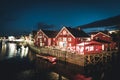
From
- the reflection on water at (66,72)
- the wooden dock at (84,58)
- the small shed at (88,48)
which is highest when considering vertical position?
the small shed at (88,48)

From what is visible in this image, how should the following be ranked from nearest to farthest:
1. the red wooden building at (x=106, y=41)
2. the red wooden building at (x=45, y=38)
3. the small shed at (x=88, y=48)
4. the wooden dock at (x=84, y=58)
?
the wooden dock at (x=84, y=58) → the small shed at (x=88, y=48) → the red wooden building at (x=106, y=41) → the red wooden building at (x=45, y=38)

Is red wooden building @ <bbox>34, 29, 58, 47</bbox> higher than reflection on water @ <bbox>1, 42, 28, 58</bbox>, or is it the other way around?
red wooden building @ <bbox>34, 29, 58, 47</bbox>

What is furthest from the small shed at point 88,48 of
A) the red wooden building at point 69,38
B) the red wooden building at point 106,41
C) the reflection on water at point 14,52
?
the reflection on water at point 14,52

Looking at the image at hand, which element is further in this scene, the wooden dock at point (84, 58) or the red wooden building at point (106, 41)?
the red wooden building at point (106, 41)

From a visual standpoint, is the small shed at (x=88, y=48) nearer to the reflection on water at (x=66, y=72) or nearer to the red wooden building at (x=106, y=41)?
the reflection on water at (x=66, y=72)

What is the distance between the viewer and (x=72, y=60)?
135ft

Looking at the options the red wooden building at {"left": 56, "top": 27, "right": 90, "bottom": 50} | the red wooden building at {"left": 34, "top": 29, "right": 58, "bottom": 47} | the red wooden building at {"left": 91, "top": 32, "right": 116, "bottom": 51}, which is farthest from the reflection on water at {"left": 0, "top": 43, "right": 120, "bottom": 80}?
the red wooden building at {"left": 34, "top": 29, "right": 58, "bottom": 47}

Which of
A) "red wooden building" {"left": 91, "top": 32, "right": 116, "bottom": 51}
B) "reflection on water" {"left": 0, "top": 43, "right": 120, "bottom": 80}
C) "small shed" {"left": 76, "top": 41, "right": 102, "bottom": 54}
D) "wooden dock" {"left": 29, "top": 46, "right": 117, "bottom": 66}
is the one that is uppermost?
"red wooden building" {"left": 91, "top": 32, "right": 116, "bottom": 51}

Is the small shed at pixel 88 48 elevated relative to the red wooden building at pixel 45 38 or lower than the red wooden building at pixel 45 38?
lower

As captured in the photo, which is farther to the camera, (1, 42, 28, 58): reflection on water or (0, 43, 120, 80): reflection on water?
(1, 42, 28, 58): reflection on water

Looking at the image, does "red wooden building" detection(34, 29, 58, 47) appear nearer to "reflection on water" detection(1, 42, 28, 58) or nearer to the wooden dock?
"reflection on water" detection(1, 42, 28, 58)

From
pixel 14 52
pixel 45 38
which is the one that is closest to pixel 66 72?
pixel 45 38

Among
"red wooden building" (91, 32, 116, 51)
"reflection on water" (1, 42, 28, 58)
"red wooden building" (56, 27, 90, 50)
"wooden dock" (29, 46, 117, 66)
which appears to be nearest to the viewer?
"wooden dock" (29, 46, 117, 66)

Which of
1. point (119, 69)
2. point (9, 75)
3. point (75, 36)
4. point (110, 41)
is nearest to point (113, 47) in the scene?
point (110, 41)
